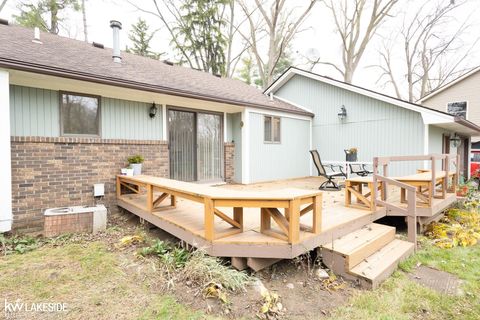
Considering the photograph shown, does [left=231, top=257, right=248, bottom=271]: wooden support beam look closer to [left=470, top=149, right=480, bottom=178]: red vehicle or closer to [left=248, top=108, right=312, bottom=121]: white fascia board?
[left=248, top=108, right=312, bottom=121]: white fascia board

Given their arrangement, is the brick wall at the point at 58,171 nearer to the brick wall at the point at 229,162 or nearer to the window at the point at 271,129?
the brick wall at the point at 229,162

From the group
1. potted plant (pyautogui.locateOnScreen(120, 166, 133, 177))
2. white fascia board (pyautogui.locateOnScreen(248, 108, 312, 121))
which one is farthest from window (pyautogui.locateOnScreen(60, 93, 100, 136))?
white fascia board (pyautogui.locateOnScreen(248, 108, 312, 121))

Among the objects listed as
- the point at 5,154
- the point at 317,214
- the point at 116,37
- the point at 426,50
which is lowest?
the point at 317,214

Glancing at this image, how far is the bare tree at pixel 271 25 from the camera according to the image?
14.7 m

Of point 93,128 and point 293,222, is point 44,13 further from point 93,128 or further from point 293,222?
point 293,222

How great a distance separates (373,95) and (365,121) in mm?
865

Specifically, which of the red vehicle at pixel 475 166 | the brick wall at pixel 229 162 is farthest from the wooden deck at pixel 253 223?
the red vehicle at pixel 475 166

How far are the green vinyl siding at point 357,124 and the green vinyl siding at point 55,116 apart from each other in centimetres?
610

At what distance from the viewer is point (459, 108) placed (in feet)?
44.0

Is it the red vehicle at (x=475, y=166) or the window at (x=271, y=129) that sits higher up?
the window at (x=271, y=129)

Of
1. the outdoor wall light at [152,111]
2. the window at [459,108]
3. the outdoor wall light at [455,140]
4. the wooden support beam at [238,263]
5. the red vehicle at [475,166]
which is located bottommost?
the wooden support beam at [238,263]

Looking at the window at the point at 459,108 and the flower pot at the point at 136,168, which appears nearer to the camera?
the flower pot at the point at 136,168

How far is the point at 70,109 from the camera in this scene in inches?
192

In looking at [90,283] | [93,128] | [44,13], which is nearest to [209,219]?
[90,283]
